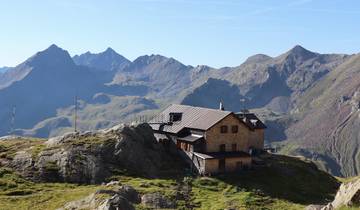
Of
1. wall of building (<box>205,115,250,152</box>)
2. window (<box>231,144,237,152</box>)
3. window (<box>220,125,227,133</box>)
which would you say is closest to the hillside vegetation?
window (<box>231,144,237,152</box>)

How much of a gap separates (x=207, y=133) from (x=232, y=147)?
23.2 feet

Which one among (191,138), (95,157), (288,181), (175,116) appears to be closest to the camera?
(95,157)

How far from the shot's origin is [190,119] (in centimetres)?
9594

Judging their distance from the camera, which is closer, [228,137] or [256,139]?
[228,137]

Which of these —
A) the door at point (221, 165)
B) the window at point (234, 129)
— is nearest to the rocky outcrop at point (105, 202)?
the door at point (221, 165)

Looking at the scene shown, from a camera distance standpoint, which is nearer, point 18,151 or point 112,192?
point 112,192

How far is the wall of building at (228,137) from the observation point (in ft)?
290

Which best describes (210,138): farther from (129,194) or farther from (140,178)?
(129,194)

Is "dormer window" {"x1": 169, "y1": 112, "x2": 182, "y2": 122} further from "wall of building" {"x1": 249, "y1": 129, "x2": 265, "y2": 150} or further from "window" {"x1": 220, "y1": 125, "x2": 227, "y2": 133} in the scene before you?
"wall of building" {"x1": 249, "y1": 129, "x2": 265, "y2": 150}

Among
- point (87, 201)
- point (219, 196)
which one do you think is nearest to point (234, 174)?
point (219, 196)

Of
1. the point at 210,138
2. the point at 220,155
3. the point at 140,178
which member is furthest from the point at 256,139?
the point at 140,178

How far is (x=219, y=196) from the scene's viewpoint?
2798 inches

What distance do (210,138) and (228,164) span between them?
20.2 ft

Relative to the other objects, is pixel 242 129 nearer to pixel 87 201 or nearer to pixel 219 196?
pixel 219 196
